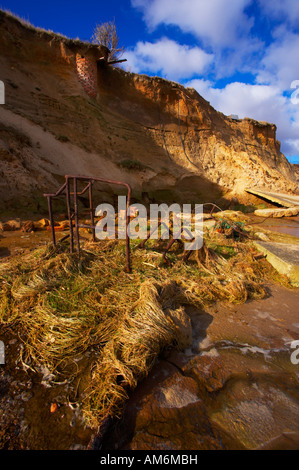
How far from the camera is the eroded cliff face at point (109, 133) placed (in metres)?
8.27

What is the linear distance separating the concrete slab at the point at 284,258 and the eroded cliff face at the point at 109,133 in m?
7.17

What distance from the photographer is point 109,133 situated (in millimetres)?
11227

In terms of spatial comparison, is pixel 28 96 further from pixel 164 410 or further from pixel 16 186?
pixel 164 410

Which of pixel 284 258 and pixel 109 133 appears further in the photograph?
pixel 109 133

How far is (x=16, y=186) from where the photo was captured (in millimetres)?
7027

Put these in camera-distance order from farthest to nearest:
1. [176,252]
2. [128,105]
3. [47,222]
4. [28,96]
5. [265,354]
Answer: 1. [128,105]
2. [28,96]
3. [47,222]
4. [176,252]
5. [265,354]

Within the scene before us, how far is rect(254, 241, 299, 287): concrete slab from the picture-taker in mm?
3571

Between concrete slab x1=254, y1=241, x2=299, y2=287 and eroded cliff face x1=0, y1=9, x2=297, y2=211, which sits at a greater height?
eroded cliff face x1=0, y1=9, x2=297, y2=211

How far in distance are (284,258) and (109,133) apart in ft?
33.8

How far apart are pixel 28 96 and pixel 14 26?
10.5 feet

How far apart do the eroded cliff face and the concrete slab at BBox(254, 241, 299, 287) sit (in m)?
7.17

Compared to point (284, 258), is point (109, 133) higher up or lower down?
higher up

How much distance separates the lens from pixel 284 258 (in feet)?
12.9
